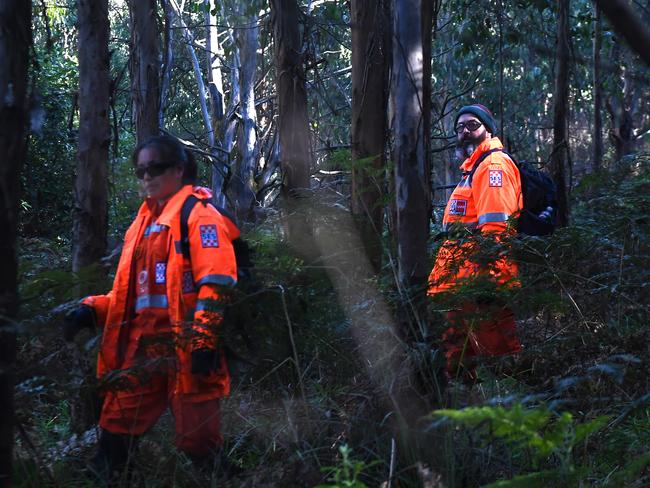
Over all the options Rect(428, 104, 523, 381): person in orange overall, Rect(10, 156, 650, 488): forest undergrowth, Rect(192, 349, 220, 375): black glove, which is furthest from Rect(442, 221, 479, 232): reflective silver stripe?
Rect(192, 349, 220, 375): black glove

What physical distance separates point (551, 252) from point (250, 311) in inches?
80.4

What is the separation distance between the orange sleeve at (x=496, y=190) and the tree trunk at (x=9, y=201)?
3576mm

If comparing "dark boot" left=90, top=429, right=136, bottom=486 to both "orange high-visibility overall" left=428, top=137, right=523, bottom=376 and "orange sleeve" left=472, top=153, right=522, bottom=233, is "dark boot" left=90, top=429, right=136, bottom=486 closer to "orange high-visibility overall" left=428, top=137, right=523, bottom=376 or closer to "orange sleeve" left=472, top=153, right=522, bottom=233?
"orange high-visibility overall" left=428, top=137, right=523, bottom=376

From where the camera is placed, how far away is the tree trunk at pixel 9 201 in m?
2.65

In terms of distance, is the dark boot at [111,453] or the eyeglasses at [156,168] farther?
the eyeglasses at [156,168]

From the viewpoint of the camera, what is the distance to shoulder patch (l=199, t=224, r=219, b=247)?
4.16 meters

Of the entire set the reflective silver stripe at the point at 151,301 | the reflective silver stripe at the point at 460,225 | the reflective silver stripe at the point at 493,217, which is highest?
the reflective silver stripe at the point at 493,217

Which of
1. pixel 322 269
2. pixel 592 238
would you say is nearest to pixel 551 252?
pixel 592 238

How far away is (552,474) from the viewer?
295 cm

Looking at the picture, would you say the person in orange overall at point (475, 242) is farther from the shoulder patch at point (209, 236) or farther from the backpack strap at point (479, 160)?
the shoulder patch at point (209, 236)

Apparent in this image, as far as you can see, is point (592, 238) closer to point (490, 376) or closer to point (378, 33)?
point (490, 376)

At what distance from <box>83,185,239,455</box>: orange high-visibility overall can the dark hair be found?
6.9 inches

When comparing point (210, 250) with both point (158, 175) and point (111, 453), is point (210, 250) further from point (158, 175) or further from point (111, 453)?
point (111, 453)

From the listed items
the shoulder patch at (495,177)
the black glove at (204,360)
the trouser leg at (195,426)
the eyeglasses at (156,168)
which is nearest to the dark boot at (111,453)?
the trouser leg at (195,426)
